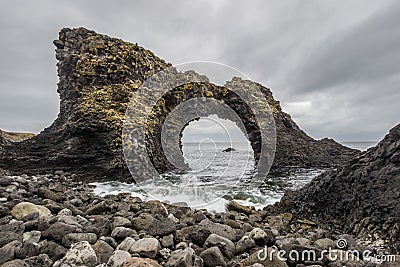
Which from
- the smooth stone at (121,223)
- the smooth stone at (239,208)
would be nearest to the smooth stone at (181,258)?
the smooth stone at (121,223)

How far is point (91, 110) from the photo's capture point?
1083 cm

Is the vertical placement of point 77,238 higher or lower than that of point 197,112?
lower

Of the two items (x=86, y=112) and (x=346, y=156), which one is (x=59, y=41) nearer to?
(x=86, y=112)

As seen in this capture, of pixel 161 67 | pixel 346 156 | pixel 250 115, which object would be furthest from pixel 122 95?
pixel 346 156

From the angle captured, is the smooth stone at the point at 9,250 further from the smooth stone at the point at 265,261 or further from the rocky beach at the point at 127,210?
the smooth stone at the point at 265,261

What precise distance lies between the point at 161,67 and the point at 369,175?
1403 centimetres

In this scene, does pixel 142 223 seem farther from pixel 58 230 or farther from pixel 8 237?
pixel 8 237

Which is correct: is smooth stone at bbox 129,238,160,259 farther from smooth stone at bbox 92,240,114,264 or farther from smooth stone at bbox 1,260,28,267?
smooth stone at bbox 1,260,28,267

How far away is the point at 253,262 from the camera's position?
99.7 inches

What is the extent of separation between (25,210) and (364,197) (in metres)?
5.76

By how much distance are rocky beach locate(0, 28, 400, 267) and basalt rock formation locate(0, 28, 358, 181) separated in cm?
5

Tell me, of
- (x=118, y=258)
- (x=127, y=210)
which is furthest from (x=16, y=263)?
(x=127, y=210)

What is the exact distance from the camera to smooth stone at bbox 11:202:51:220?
355cm

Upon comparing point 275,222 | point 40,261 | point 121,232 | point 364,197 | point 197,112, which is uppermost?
point 197,112
